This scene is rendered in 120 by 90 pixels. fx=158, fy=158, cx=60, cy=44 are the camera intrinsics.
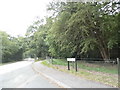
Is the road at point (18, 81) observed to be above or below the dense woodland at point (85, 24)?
below

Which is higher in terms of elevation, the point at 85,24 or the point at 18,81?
the point at 85,24

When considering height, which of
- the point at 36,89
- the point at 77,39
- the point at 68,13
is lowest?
the point at 36,89

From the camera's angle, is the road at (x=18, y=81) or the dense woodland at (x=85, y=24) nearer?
the road at (x=18, y=81)

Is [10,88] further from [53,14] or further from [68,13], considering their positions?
[53,14]

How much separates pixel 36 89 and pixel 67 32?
662 centimetres

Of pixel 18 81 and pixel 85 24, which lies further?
pixel 85 24

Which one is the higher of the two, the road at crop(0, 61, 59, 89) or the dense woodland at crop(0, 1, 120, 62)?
the dense woodland at crop(0, 1, 120, 62)

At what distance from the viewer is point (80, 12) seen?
31.0ft

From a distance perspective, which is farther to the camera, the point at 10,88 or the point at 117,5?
the point at 117,5

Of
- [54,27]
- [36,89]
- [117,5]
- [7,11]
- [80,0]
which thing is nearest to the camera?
[7,11]

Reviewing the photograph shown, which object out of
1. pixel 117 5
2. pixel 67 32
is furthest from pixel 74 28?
pixel 117 5

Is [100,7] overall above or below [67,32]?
above

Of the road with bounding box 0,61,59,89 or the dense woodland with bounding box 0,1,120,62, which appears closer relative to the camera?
the road with bounding box 0,61,59,89

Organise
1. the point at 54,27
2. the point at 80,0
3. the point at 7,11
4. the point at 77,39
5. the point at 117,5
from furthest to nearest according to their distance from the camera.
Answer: the point at 77,39 → the point at 54,27 → the point at 117,5 → the point at 80,0 → the point at 7,11
